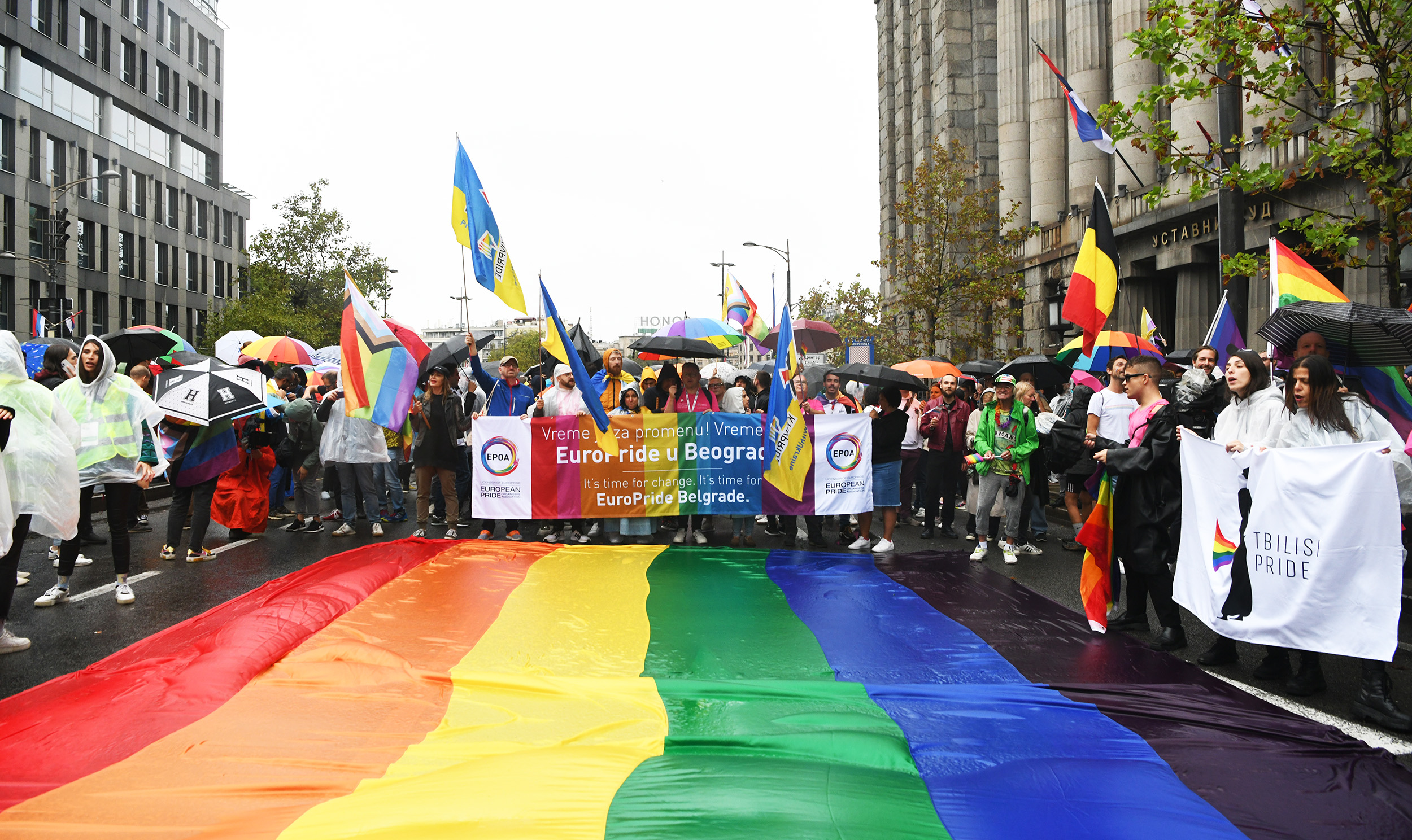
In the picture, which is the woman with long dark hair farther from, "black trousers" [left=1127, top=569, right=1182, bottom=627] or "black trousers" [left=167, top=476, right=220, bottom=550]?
"black trousers" [left=167, top=476, right=220, bottom=550]

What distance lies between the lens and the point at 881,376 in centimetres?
1093

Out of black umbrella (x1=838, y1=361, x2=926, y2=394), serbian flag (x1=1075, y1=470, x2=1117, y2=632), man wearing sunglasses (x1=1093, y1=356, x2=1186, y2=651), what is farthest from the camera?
black umbrella (x1=838, y1=361, x2=926, y2=394)

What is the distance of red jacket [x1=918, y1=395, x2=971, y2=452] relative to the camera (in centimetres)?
1153

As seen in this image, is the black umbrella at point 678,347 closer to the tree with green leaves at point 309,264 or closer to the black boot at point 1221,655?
the black boot at point 1221,655

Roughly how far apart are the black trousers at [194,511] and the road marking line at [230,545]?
19.0 inches

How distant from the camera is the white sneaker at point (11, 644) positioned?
19.0 ft

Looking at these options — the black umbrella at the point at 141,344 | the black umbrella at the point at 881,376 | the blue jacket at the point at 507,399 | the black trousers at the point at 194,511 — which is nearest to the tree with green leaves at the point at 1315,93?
the black umbrella at the point at 881,376

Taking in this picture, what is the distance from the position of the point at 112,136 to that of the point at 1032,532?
182ft

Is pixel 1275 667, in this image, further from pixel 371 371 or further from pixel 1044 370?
pixel 1044 370

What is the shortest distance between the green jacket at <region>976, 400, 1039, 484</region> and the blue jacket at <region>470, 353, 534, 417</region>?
5.23 m

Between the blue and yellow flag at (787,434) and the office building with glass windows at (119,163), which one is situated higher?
the office building with glass windows at (119,163)

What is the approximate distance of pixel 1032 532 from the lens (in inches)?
426

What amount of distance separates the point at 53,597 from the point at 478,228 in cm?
497

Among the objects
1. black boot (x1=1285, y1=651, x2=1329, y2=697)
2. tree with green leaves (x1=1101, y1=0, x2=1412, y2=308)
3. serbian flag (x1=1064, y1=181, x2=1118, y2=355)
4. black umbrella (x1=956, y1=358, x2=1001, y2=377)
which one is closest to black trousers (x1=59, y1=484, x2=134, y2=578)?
black boot (x1=1285, y1=651, x2=1329, y2=697)
